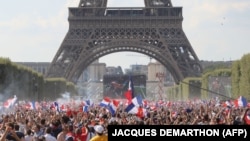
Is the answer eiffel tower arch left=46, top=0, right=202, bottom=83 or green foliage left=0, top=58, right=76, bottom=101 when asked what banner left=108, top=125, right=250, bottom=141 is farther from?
eiffel tower arch left=46, top=0, right=202, bottom=83

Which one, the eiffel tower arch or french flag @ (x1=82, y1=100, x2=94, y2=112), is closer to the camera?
french flag @ (x1=82, y1=100, x2=94, y2=112)

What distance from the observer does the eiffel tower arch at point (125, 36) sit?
2832 inches

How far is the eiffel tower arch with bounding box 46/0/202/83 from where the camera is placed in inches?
2832

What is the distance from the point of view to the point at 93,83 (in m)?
151

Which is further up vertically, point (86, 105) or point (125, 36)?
point (125, 36)

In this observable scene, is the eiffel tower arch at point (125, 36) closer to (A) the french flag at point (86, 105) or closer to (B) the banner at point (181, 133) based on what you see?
(A) the french flag at point (86, 105)

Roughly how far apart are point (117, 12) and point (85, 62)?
22.1 feet

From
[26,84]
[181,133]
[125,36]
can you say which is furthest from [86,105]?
[125,36]

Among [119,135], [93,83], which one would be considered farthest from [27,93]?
[93,83]

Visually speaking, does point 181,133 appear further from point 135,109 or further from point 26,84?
point 26,84

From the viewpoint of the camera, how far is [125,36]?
75312 millimetres

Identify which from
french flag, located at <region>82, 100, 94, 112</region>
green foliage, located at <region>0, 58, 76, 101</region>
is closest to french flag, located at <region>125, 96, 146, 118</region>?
french flag, located at <region>82, 100, 94, 112</region>

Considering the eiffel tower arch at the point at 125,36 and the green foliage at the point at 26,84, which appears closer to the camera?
the green foliage at the point at 26,84

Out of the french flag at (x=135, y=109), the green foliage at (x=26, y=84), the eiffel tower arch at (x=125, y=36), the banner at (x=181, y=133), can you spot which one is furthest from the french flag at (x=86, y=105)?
the eiffel tower arch at (x=125, y=36)
